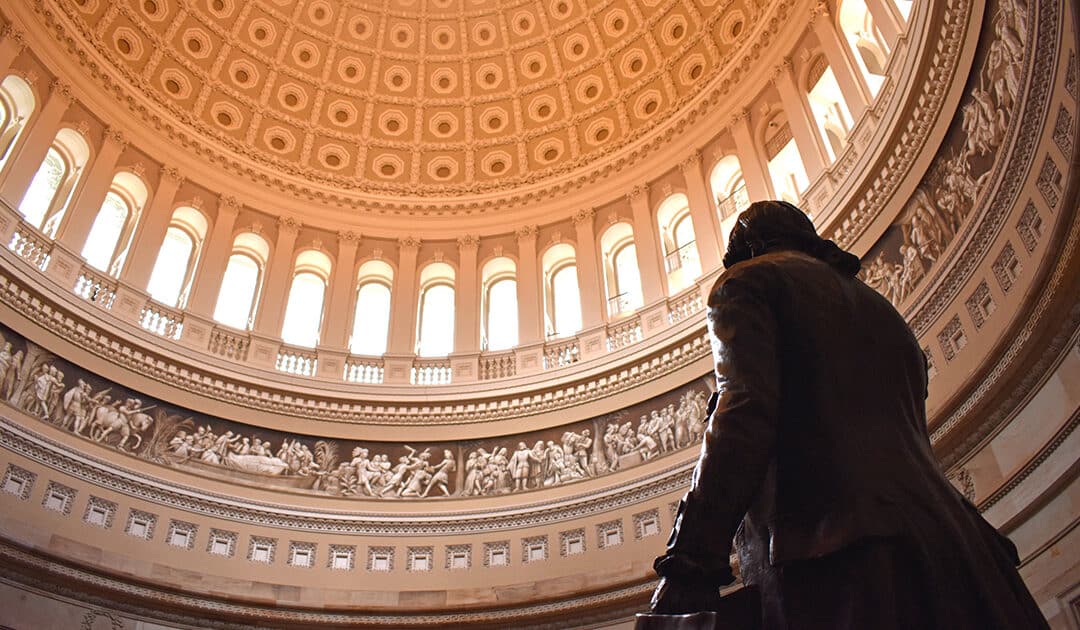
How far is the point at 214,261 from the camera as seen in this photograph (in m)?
20.7

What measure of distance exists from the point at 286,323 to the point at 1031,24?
53.9ft

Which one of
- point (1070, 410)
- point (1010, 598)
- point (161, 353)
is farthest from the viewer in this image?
point (161, 353)

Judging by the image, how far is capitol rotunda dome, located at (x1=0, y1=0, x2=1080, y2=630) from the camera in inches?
448

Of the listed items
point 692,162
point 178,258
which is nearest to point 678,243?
point 692,162

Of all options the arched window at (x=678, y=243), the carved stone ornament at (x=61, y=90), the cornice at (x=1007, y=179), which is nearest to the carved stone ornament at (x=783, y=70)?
the arched window at (x=678, y=243)

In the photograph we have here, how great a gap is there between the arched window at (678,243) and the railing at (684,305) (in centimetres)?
70

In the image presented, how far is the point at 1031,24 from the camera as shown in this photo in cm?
976

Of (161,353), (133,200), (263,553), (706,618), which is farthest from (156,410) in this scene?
(706,618)

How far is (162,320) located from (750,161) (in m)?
12.9

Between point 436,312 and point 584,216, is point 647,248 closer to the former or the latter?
point 584,216

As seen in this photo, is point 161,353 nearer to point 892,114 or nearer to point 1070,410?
point 892,114

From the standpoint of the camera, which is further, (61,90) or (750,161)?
(750,161)

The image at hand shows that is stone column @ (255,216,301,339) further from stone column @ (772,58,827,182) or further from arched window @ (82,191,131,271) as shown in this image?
stone column @ (772,58,827,182)

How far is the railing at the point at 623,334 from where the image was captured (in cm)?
1944
